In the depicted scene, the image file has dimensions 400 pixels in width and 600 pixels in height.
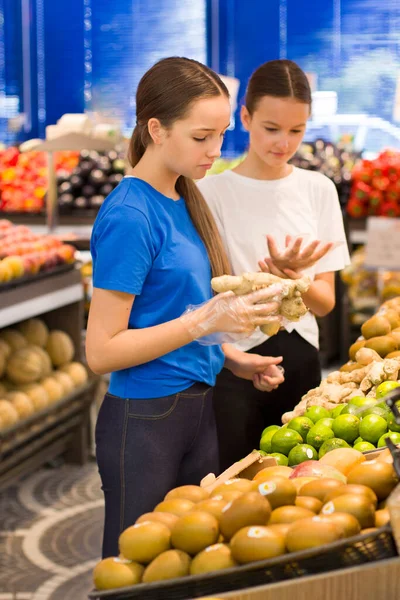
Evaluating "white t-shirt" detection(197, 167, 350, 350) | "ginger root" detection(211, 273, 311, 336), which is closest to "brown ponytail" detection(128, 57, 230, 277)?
"ginger root" detection(211, 273, 311, 336)

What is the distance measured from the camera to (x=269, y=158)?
2.55 metres

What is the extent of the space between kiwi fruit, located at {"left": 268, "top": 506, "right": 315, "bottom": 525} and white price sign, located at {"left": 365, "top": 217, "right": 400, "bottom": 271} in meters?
3.97

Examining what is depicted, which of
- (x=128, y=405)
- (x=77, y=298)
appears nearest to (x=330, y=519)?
(x=128, y=405)

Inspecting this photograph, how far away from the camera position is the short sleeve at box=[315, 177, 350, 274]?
2.71 metres

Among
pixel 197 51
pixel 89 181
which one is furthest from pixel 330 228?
pixel 197 51

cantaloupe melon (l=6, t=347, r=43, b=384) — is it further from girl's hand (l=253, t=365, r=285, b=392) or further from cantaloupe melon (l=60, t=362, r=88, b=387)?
girl's hand (l=253, t=365, r=285, b=392)

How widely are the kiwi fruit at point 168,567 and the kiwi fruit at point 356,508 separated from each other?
0.73 feet

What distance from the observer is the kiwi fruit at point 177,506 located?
1.37 m

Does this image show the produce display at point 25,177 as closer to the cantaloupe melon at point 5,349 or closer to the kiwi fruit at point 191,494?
the cantaloupe melon at point 5,349

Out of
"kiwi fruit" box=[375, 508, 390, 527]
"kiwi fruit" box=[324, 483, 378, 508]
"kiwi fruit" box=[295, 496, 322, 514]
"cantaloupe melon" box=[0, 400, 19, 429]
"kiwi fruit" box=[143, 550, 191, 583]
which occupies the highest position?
"kiwi fruit" box=[324, 483, 378, 508]

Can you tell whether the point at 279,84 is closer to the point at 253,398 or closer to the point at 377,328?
the point at 377,328

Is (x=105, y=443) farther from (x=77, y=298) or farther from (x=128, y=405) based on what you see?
(x=77, y=298)

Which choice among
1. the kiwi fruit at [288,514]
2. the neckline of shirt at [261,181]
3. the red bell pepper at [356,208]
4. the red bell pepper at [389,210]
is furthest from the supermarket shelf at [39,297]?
the kiwi fruit at [288,514]

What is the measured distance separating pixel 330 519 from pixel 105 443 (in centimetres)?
86
